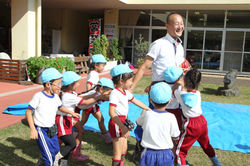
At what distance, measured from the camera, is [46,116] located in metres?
2.73

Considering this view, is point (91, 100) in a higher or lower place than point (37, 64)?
lower

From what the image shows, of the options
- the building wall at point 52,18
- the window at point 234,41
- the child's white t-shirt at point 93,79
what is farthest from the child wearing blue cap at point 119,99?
the building wall at point 52,18

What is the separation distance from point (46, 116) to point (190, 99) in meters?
1.63

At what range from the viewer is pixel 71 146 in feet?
9.66

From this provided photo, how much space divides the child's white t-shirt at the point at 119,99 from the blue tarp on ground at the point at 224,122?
1.72m

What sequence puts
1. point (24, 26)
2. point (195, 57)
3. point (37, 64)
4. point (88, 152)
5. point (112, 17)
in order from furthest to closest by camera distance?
point (112, 17)
point (195, 57)
point (24, 26)
point (37, 64)
point (88, 152)

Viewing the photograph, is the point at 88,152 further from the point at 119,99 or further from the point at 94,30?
the point at 94,30

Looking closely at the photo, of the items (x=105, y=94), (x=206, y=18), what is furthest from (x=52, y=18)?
(x=105, y=94)

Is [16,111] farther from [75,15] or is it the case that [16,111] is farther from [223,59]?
[75,15]

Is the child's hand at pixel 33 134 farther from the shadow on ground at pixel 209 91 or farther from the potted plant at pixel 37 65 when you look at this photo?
the shadow on ground at pixel 209 91

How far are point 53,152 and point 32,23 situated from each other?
24.4 ft

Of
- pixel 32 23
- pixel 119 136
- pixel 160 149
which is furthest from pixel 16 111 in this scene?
pixel 32 23

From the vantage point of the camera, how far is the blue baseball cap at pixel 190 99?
9.21ft

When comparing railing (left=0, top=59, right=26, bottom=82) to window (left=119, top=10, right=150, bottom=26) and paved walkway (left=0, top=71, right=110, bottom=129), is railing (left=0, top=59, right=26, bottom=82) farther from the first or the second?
window (left=119, top=10, right=150, bottom=26)
